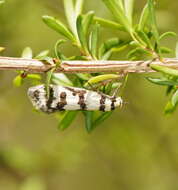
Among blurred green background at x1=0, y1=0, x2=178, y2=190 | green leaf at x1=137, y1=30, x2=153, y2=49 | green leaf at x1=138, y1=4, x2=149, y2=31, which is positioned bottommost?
blurred green background at x1=0, y1=0, x2=178, y2=190

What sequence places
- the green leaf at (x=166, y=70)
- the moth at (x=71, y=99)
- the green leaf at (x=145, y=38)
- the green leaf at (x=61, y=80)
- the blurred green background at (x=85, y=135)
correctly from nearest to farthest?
the green leaf at (x=166, y=70) < the green leaf at (x=145, y=38) < the moth at (x=71, y=99) < the green leaf at (x=61, y=80) < the blurred green background at (x=85, y=135)

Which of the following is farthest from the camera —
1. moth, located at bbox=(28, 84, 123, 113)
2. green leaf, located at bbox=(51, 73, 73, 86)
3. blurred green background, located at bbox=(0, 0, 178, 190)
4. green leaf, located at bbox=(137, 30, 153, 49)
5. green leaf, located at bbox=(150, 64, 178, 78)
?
blurred green background, located at bbox=(0, 0, 178, 190)

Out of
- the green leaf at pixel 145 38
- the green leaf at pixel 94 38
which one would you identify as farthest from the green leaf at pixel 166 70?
the green leaf at pixel 94 38

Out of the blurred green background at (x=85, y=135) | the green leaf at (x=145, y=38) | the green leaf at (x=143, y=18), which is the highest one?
the green leaf at (x=143, y=18)

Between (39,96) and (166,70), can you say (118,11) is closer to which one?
(166,70)

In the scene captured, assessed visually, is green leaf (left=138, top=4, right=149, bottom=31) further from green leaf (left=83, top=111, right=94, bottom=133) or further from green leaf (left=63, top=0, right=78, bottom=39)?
green leaf (left=83, top=111, right=94, bottom=133)

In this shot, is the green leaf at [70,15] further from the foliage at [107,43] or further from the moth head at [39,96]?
the moth head at [39,96]

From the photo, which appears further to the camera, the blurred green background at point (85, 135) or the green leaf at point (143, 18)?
the blurred green background at point (85, 135)

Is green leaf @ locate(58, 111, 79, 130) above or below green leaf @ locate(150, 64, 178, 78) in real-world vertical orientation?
below

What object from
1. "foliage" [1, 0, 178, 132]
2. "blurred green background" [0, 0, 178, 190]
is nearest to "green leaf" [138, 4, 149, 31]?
"foliage" [1, 0, 178, 132]
